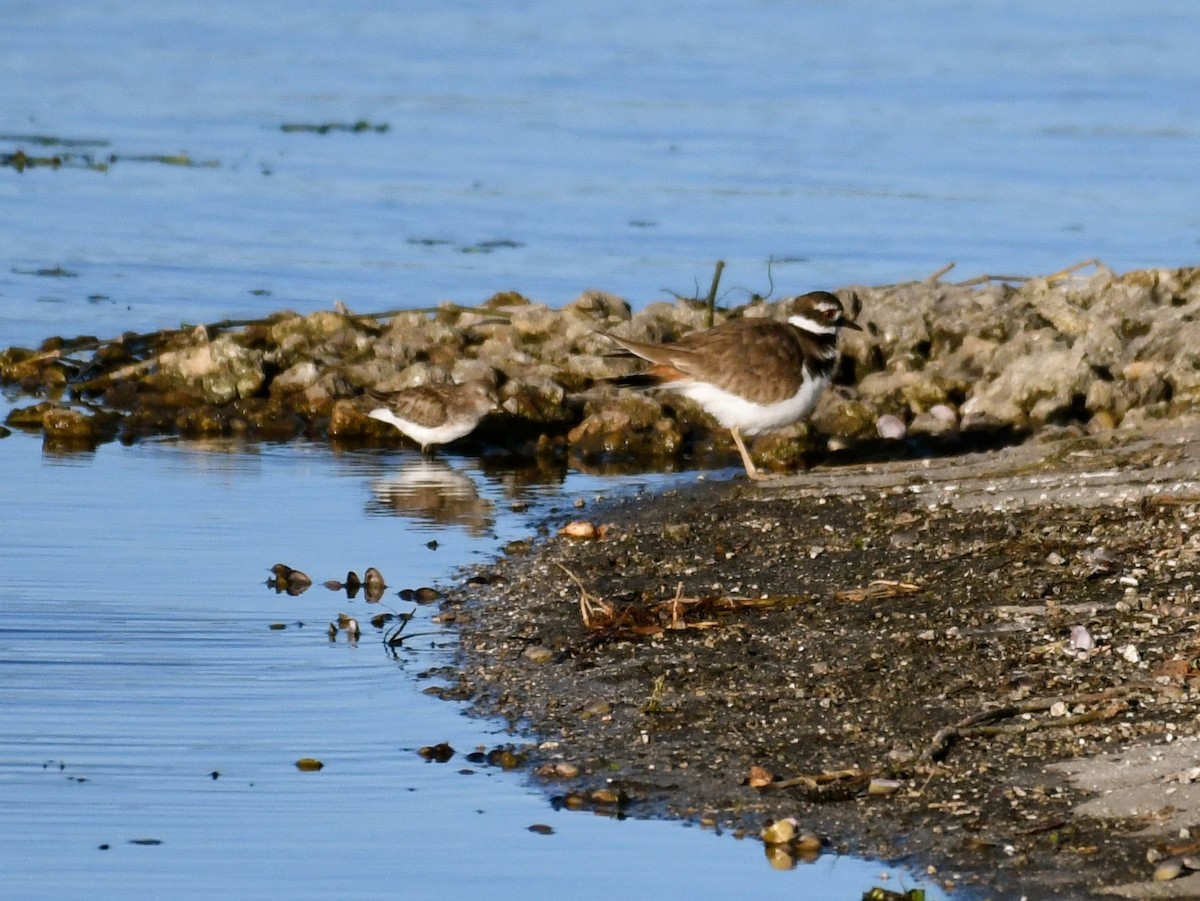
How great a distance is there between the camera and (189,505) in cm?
1084

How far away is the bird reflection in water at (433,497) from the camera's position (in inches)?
427

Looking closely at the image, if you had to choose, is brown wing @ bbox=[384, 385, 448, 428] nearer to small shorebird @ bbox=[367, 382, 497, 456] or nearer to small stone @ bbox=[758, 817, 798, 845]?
small shorebird @ bbox=[367, 382, 497, 456]

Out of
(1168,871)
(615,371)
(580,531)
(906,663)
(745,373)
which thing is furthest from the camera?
(615,371)

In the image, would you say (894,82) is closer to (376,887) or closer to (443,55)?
(443,55)

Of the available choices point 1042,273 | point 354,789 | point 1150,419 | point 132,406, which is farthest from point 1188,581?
point 1042,273

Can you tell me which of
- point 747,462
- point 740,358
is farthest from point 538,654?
point 740,358

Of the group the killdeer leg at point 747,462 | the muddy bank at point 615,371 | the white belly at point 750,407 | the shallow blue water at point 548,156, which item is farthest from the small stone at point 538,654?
the shallow blue water at point 548,156

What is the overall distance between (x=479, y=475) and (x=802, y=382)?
193 cm

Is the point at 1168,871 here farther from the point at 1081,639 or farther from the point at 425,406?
the point at 425,406

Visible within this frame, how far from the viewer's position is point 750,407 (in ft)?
38.7

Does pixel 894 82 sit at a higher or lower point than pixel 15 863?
higher

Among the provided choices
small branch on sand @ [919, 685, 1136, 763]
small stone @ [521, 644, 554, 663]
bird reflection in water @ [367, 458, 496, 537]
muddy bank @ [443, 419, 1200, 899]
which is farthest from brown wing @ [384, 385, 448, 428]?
small branch on sand @ [919, 685, 1136, 763]

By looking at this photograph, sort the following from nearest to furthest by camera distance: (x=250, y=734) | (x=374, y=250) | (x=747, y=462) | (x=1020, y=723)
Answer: (x=1020, y=723), (x=250, y=734), (x=747, y=462), (x=374, y=250)

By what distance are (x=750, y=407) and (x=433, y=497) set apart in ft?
6.03
